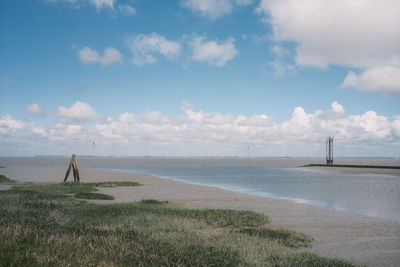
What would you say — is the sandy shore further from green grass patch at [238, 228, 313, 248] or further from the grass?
the grass

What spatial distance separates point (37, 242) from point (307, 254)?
7.69 m

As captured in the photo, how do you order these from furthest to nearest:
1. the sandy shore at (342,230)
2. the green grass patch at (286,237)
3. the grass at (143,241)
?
the green grass patch at (286,237)
the sandy shore at (342,230)
the grass at (143,241)

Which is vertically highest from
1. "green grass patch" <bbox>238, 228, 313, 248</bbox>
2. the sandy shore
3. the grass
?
the grass

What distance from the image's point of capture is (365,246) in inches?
564

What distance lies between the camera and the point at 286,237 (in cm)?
1441

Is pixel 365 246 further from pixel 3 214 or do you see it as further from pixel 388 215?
pixel 3 214

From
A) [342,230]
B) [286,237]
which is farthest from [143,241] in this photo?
[342,230]

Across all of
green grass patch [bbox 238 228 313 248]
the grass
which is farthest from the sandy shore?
the grass

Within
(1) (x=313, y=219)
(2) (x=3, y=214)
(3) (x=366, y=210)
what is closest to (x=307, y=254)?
(1) (x=313, y=219)

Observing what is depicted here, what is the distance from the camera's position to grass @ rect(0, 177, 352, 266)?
30.1 feet

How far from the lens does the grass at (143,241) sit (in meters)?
9.16

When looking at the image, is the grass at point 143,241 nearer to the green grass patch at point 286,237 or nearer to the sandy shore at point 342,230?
the green grass patch at point 286,237

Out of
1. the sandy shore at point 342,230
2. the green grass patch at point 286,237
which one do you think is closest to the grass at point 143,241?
the green grass patch at point 286,237

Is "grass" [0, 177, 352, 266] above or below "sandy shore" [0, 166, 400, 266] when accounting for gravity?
above
